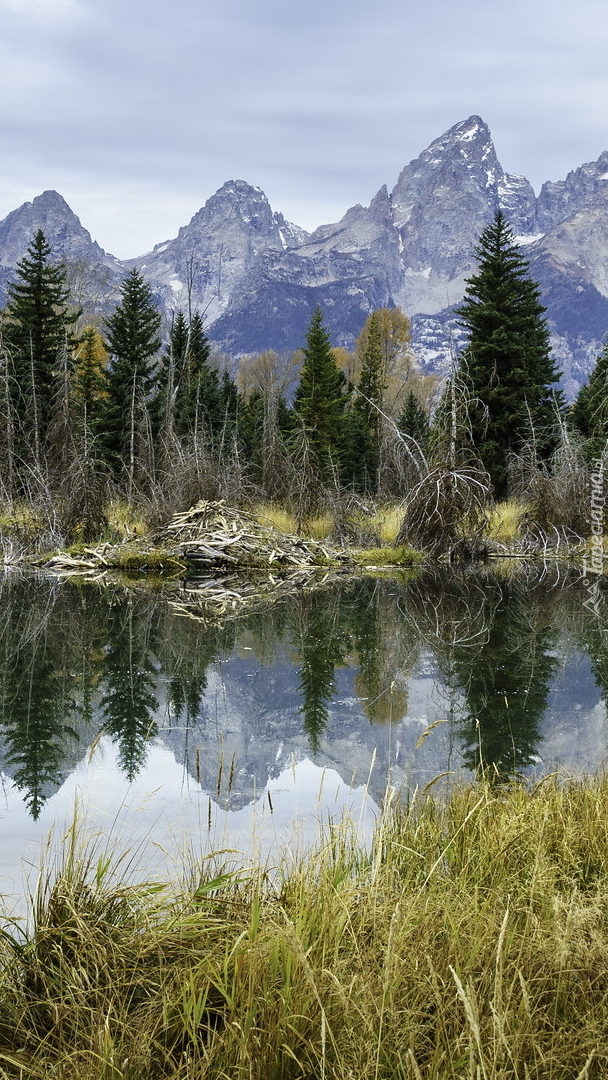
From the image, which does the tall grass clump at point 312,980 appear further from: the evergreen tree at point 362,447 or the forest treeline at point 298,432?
the evergreen tree at point 362,447

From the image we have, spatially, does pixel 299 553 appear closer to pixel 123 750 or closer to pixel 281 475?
pixel 281 475

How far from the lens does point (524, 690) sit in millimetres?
6652

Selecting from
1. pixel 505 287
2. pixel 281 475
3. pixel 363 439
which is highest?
pixel 505 287

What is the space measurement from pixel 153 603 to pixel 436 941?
9281mm

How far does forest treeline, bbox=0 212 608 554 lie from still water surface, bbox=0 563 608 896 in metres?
6.75

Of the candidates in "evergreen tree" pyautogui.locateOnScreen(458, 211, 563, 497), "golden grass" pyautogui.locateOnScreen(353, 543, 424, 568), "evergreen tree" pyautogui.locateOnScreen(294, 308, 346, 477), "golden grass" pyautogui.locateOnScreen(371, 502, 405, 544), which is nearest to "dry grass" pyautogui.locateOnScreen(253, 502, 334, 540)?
"golden grass" pyautogui.locateOnScreen(371, 502, 405, 544)

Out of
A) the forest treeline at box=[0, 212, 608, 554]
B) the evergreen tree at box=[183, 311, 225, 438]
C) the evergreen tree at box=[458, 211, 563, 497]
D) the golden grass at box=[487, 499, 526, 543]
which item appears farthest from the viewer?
the evergreen tree at box=[183, 311, 225, 438]

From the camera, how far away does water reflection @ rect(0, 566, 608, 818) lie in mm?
5012

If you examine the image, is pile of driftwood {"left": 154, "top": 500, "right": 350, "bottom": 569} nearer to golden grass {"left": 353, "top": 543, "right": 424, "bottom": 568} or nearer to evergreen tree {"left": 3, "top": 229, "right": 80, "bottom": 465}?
golden grass {"left": 353, "top": 543, "right": 424, "bottom": 568}

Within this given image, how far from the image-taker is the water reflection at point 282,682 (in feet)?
16.4

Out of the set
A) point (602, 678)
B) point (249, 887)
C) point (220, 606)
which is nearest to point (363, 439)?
point (220, 606)

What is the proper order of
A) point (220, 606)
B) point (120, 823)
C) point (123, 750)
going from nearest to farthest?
point (120, 823), point (123, 750), point (220, 606)

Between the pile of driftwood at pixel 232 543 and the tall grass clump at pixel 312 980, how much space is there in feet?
42.7

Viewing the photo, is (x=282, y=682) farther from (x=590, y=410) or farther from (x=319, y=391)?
(x=319, y=391)
